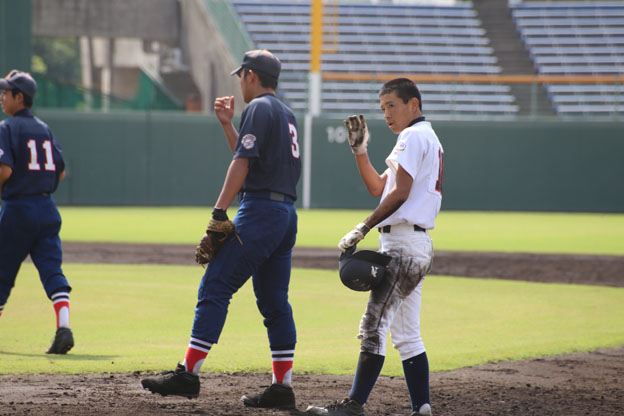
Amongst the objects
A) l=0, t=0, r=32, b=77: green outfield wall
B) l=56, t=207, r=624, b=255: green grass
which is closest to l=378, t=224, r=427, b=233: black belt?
l=56, t=207, r=624, b=255: green grass

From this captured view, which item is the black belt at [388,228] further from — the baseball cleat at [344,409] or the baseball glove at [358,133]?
the baseball cleat at [344,409]

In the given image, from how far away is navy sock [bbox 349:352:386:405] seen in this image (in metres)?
5.09

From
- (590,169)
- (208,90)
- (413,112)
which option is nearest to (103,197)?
(208,90)

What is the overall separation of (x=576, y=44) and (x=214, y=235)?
118 feet

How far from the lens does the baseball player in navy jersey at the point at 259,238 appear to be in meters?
5.14

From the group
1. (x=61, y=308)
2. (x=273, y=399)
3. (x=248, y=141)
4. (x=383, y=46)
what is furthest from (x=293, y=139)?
(x=383, y=46)

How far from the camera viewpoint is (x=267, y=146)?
5.25 metres

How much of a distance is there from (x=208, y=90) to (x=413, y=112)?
103 feet

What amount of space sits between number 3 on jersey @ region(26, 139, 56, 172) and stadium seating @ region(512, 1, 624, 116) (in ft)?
94.7

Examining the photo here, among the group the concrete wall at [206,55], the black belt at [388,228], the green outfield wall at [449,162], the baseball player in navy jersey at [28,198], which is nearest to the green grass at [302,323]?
the baseball player in navy jersey at [28,198]

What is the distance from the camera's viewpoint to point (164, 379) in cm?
516

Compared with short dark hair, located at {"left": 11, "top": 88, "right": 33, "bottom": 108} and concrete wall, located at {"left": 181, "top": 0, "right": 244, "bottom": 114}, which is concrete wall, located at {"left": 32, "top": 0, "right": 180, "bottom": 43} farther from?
short dark hair, located at {"left": 11, "top": 88, "right": 33, "bottom": 108}

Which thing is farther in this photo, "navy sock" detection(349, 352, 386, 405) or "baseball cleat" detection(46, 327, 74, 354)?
"baseball cleat" detection(46, 327, 74, 354)

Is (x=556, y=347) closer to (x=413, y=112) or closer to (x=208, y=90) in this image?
(x=413, y=112)
